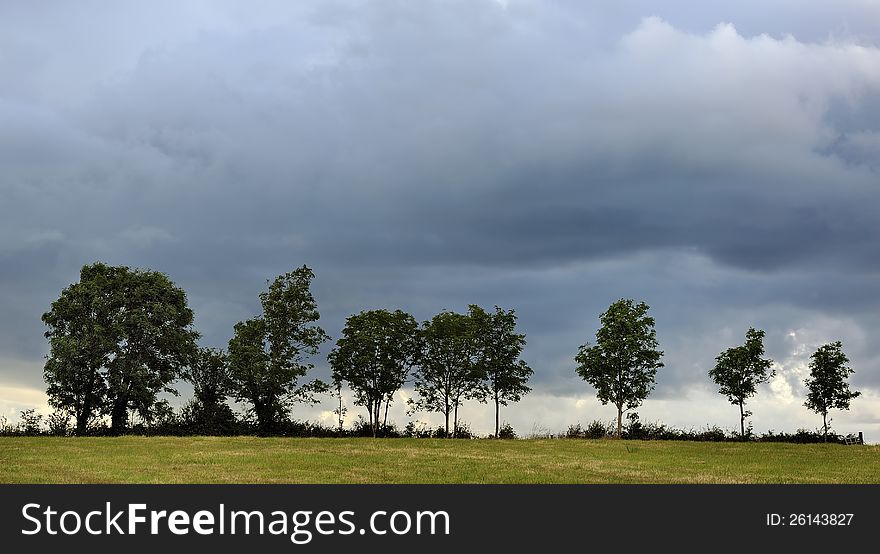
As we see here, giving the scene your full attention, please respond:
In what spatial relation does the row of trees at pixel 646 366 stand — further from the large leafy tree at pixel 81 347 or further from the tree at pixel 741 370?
the large leafy tree at pixel 81 347

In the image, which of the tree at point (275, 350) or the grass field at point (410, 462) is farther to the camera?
the tree at point (275, 350)

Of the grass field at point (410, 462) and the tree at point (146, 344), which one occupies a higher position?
the tree at point (146, 344)

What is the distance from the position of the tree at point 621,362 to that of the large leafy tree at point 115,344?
3346 cm

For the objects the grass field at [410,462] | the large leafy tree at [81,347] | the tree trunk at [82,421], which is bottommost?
the grass field at [410,462]

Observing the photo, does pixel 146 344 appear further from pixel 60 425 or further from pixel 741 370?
pixel 741 370

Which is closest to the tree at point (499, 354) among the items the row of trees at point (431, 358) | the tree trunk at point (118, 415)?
the row of trees at point (431, 358)

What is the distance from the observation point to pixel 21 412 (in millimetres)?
63219

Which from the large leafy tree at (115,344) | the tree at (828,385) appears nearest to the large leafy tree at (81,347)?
the large leafy tree at (115,344)

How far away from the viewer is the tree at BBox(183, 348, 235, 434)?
216 feet

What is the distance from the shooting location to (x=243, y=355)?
217ft

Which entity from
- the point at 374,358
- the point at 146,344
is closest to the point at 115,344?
the point at 146,344

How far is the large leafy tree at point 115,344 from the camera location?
208 feet

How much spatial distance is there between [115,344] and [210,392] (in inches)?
333
